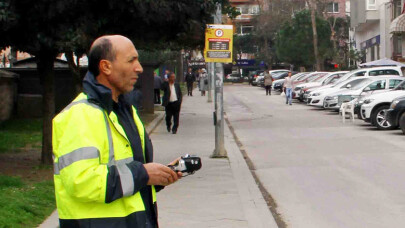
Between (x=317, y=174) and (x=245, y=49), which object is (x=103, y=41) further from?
(x=245, y=49)

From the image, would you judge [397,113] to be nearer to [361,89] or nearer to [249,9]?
[361,89]

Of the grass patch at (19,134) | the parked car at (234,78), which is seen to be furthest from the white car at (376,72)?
the parked car at (234,78)

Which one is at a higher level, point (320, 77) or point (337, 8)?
point (337, 8)

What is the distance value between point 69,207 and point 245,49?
92257mm

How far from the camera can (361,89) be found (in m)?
29.0

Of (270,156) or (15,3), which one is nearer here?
(15,3)

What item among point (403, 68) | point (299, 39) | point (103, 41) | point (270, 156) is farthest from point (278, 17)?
point (103, 41)

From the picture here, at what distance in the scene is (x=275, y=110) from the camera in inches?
1316

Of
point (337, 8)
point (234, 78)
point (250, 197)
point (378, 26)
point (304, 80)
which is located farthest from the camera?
point (337, 8)

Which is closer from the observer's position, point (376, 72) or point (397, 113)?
point (397, 113)

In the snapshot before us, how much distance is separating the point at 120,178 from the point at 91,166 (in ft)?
0.48

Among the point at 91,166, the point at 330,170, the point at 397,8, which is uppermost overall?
the point at 397,8

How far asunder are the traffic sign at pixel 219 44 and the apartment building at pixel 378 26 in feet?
117

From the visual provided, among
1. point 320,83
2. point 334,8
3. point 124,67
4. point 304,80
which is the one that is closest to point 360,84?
point 320,83
